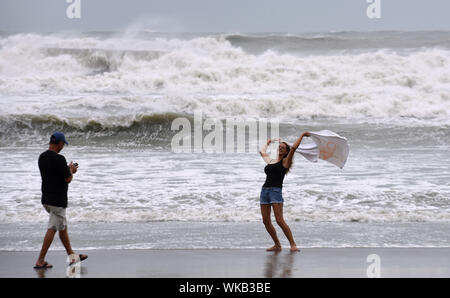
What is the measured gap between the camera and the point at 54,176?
6125 millimetres

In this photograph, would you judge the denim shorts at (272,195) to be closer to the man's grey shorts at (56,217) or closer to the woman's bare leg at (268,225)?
the woman's bare leg at (268,225)

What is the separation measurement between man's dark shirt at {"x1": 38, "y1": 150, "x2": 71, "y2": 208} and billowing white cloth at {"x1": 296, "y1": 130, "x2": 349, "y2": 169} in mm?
2560

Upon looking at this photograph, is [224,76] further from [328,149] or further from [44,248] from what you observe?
[44,248]

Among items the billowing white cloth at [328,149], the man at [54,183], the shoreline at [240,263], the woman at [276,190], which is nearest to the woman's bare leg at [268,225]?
the woman at [276,190]

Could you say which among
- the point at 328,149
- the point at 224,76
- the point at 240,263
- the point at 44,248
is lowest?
the point at 240,263

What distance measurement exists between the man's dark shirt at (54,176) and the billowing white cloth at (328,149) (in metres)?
2.56

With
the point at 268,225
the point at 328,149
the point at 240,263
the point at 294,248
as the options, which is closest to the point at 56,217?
the point at 240,263

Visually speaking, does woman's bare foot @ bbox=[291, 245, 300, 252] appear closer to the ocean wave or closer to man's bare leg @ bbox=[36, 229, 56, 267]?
man's bare leg @ bbox=[36, 229, 56, 267]

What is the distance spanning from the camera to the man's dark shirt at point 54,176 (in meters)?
6.09

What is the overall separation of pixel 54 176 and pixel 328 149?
2.93 meters

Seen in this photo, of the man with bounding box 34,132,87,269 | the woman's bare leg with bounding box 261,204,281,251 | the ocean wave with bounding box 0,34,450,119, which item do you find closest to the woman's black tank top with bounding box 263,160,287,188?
the woman's bare leg with bounding box 261,204,281,251

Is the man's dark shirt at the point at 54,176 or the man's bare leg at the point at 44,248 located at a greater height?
the man's dark shirt at the point at 54,176
